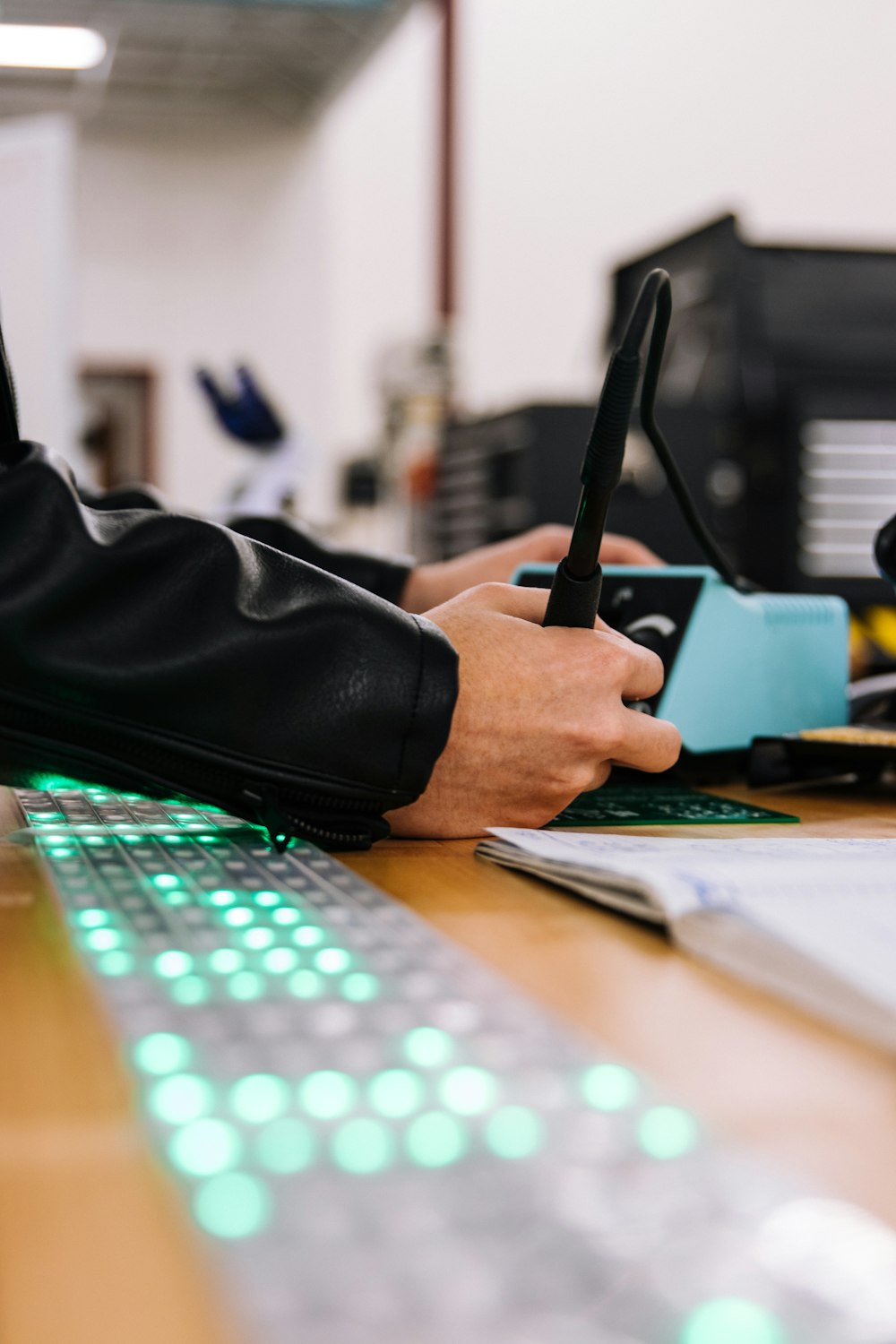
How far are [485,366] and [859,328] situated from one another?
9.04ft

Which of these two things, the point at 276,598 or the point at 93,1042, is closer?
the point at 93,1042

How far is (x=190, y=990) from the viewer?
13.7 inches

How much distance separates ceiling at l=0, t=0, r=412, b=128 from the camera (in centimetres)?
475

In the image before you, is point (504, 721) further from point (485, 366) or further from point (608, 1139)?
point (485, 366)

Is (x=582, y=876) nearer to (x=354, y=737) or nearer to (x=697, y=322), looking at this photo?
(x=354, y=737)

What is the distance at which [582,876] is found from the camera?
491 mm

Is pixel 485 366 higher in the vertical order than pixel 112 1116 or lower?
higher

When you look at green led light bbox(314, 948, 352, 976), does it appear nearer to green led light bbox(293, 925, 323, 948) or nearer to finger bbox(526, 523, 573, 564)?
green led light bbox(293, 925, 323, 948)

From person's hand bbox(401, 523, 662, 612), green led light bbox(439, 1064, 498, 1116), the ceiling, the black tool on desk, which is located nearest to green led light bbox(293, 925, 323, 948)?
green led light bbox(439, 1064, 498, 1116)

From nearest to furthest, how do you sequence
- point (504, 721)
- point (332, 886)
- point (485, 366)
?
point (332, 886) → point (504, 721) → point (485, 366)

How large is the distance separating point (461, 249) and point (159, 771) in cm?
441

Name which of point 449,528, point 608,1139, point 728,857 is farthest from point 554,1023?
point 449,528

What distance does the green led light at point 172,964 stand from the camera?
0.36m

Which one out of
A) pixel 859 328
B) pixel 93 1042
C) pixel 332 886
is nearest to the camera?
pixel 93 1042
